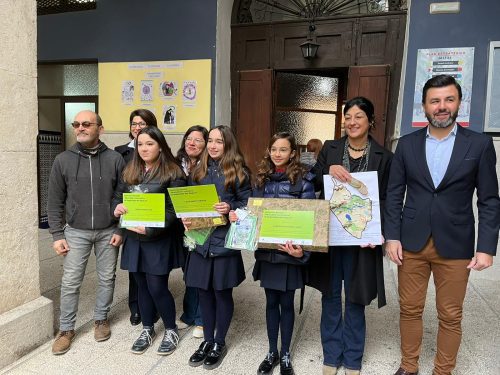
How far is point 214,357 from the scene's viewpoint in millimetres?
2738

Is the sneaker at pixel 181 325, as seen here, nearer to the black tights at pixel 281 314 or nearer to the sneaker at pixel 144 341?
the sneaker at pixel 144 341

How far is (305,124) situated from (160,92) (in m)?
2.65

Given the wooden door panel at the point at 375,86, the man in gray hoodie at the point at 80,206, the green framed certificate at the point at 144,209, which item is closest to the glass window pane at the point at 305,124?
the wooden door panel at the point at 375,86

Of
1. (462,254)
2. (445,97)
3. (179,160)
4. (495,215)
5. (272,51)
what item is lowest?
(462,254)

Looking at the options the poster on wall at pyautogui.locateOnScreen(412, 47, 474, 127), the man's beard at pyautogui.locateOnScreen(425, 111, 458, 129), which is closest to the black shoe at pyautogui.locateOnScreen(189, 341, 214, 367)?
the man's beard at pyautogui.locateOnScreen(425, 111, 458, 129)

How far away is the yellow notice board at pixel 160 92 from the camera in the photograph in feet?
19.8

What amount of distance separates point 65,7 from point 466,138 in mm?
6905

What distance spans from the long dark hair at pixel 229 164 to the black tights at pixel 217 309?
0.78 metres

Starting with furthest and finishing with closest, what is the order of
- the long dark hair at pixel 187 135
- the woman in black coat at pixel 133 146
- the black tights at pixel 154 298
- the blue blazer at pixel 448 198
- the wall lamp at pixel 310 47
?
the wall lamp at pixel 310 47, the woman in black coat at pixel 133 146, the long dark hair at pixel 187 135, the black tights at pixel 154 298, the blue blazer at pixel 448 198

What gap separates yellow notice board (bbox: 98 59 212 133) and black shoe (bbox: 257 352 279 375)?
412 centimetres

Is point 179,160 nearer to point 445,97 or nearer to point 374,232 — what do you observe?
point 374,232

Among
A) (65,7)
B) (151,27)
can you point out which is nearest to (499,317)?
(151,27)

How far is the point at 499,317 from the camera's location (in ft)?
12.0

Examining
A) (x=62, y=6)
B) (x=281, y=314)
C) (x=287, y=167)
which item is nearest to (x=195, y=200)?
(x=287, y=167)
